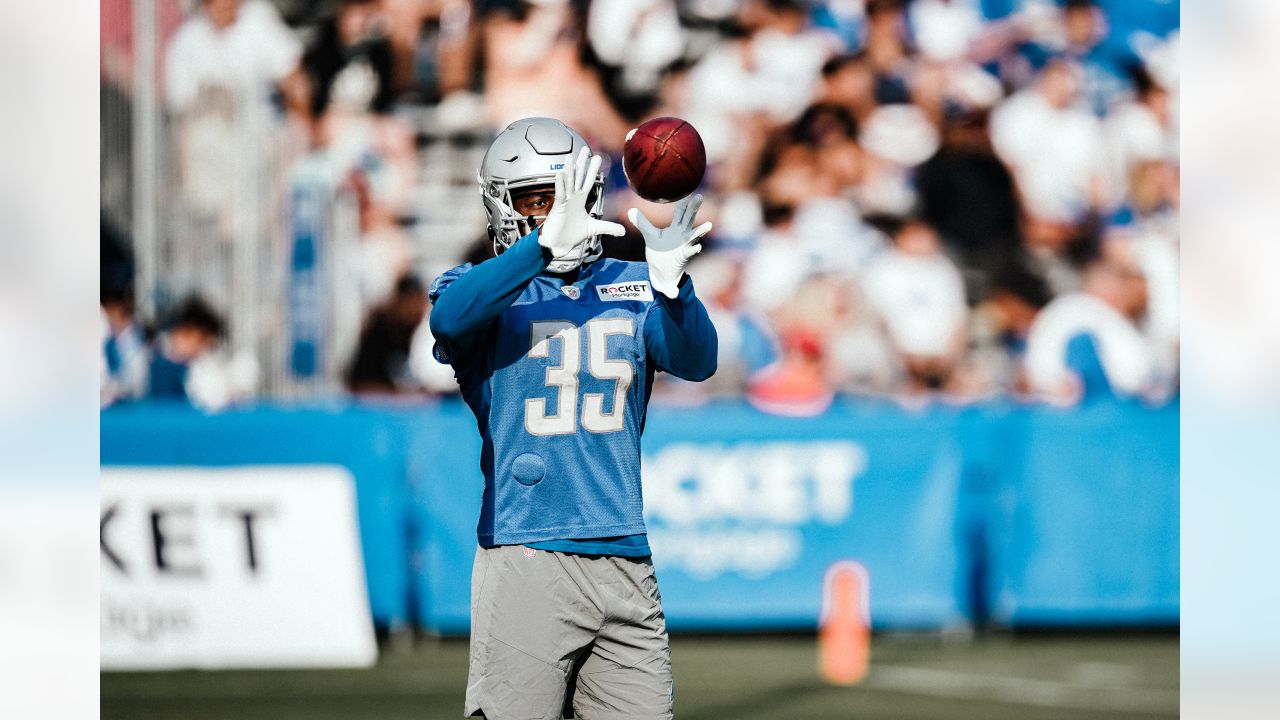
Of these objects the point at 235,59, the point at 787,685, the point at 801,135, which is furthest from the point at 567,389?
the point at 235,59

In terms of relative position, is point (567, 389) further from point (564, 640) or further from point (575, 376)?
point (564, 640)

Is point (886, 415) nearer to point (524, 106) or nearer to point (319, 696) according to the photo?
point (319, 696)

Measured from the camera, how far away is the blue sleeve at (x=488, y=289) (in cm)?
322

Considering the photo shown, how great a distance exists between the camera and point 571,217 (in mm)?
3215

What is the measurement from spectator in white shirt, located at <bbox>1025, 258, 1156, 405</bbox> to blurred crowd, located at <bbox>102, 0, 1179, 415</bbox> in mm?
43

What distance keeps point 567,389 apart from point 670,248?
421 mm

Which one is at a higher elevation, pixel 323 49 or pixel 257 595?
pixel 323 49

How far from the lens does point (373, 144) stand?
1079 centimetres

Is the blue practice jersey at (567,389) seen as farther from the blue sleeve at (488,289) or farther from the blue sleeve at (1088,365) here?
the blue sleeve at (1088,365)

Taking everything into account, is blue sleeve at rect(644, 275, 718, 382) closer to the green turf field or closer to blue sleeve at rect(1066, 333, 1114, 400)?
the green turf field

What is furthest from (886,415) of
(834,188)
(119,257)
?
(119,257)

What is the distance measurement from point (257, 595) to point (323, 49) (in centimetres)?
484

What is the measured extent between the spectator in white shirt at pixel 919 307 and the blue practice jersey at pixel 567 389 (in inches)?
274

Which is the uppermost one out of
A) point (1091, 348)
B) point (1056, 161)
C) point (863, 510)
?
point (1056, 161)
